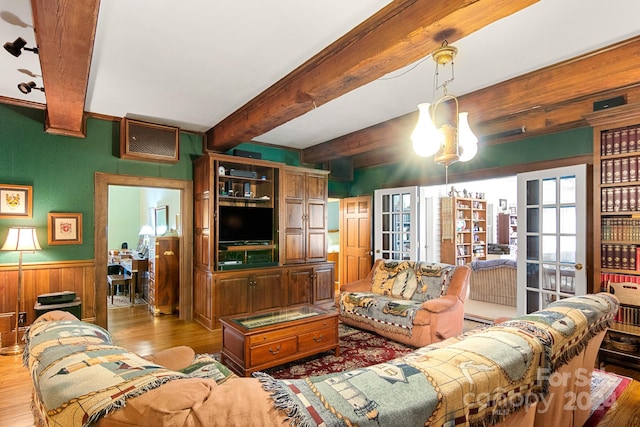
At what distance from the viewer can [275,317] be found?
324cm

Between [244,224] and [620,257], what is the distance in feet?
14.6

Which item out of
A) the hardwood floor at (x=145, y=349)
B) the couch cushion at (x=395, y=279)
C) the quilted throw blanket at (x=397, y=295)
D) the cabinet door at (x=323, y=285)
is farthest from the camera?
the cabinet door at (x=323, y=285)

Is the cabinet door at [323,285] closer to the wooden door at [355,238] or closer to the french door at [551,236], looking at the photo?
the wooden door at [355,238]

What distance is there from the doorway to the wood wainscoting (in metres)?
0.10

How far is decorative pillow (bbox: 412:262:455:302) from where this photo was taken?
3.88 m

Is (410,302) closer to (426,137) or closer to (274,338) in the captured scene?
(274,338)

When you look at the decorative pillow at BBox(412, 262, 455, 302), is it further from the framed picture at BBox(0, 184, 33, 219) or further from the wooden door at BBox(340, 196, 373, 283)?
the framed picture at BBox(0, 184, 33, 219)

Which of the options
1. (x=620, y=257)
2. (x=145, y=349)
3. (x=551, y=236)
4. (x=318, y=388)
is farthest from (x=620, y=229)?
(x=145, y=349)

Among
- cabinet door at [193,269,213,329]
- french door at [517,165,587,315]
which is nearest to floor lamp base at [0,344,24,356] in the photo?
cabinet door at [193,269,213,329]

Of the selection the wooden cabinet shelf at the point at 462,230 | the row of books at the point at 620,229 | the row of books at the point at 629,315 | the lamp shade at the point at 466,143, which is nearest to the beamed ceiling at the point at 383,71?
the lamp shade at the point at 466,143

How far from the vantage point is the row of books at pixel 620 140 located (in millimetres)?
3133

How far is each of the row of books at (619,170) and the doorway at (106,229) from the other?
509 centimetres

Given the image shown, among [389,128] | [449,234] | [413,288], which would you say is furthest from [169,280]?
[449,234]

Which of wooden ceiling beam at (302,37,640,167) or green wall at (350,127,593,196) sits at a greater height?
wooden ceiling beam at (302,37,640,167)
